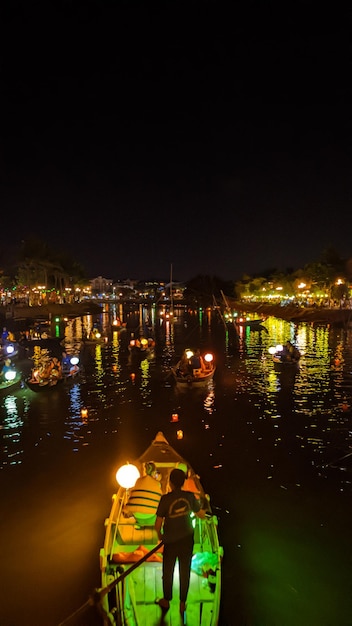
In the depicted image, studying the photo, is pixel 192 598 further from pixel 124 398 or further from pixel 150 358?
pixel 150 358

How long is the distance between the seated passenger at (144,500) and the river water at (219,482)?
2.00 meters

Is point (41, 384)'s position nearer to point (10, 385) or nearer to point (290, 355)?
point (10, 385)

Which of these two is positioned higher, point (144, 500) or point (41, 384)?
point (144, 500)

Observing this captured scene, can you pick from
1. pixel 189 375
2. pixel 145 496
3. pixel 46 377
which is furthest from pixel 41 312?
pixel 145 496

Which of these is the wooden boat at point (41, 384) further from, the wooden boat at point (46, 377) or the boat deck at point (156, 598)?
the boat deck at point (156, 598)

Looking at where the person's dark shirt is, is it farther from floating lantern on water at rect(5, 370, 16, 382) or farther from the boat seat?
floating lantern on water at rect(5, 370, 16, 382)

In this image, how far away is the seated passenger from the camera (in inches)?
344

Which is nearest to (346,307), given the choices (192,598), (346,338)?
(346,338)

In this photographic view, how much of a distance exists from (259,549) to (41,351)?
40.8m

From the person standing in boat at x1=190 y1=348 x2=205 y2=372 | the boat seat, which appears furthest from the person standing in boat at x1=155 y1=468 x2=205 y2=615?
the person standing in boat at x1=190 y1=348 x2=205 y2=372

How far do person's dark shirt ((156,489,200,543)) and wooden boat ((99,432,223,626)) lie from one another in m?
0.32

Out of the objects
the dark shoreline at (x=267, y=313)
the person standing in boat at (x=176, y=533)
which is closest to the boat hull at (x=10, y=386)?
the person standing in boat at (x=176, y=533)

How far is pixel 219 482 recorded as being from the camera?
14.2m

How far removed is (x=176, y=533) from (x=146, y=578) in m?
1.42
